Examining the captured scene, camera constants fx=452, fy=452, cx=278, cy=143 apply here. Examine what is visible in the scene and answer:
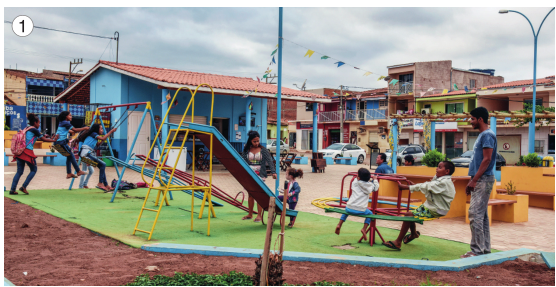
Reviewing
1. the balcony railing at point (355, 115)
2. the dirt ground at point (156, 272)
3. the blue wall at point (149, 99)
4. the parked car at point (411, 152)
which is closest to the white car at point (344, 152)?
the parked car at point (411, 152)

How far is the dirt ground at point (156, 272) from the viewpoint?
3.98 metres

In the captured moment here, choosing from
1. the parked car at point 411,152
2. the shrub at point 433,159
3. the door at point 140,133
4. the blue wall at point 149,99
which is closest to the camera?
the shrub at point 433,159

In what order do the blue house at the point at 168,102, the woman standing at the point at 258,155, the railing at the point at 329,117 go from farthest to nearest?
the railing at the point at 329,117 → the blue house at the point at 168,102 → the woman standing at the point at 258,155

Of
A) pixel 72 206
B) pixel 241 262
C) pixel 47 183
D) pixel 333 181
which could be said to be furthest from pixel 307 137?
pixel 241 262

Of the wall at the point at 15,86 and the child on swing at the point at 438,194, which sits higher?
the wall at the point at 15,86

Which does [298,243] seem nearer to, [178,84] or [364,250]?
[364,250]

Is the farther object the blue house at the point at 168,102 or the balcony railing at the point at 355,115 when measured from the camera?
the balcony railing at the point at 355,115

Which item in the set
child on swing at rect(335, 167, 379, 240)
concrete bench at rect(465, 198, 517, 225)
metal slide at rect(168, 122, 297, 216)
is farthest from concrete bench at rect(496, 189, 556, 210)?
metal slide at rect(168, 122, 297, 216)

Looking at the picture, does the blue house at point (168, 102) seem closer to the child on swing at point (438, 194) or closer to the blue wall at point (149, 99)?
the blue wall at point (149, 99)

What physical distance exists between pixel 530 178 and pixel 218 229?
339 inches

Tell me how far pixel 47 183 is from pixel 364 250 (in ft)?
34.2

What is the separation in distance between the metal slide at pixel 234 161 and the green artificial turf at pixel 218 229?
54cm

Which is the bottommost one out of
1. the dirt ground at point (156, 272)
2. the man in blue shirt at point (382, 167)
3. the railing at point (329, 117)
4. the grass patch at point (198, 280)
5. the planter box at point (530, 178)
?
the dirt ground at point (156, 272)

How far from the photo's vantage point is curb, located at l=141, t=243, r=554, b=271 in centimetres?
460
